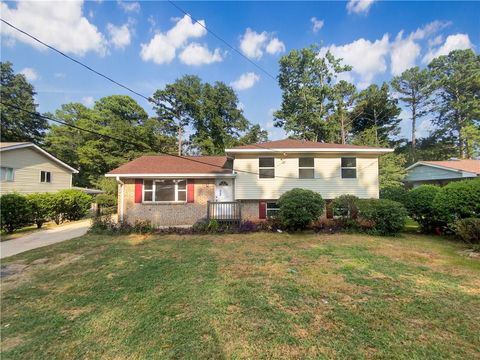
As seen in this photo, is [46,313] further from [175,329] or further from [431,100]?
[431,100]

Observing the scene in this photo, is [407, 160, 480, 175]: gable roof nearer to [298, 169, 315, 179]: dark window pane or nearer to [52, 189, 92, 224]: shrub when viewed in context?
[298, 169, 315, 179]: dark window pane

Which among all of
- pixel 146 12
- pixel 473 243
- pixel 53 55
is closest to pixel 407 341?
pixel 473 243

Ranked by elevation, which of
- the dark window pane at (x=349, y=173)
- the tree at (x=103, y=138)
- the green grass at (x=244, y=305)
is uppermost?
the tree at (x=103, y=138)

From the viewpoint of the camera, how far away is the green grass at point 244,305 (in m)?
2.78

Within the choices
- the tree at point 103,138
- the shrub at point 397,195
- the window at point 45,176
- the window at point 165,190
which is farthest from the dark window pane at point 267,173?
the tree at point 103,138

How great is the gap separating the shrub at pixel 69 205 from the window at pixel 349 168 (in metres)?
16.0

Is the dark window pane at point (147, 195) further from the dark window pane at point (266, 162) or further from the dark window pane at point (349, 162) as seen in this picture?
the dark window pane at point (349, 162)

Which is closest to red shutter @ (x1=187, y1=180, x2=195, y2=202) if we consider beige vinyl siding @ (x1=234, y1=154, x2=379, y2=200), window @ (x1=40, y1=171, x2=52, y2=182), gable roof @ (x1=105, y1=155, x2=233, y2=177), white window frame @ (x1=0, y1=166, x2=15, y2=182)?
gable roof @ (x1=105, y1=155, x2=233, y2=177)

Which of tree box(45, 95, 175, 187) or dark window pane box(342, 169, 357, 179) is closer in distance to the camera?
dark window pane box(342, 169, 357, 179)

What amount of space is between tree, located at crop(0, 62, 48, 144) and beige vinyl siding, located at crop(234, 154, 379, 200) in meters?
32.5

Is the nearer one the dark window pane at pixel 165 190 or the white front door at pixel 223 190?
the dark window pane at pixel 165 190

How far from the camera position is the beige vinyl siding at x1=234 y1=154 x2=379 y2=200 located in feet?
40.9

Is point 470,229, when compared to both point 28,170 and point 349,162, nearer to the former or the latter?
point 349,162

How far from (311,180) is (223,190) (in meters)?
4.70
